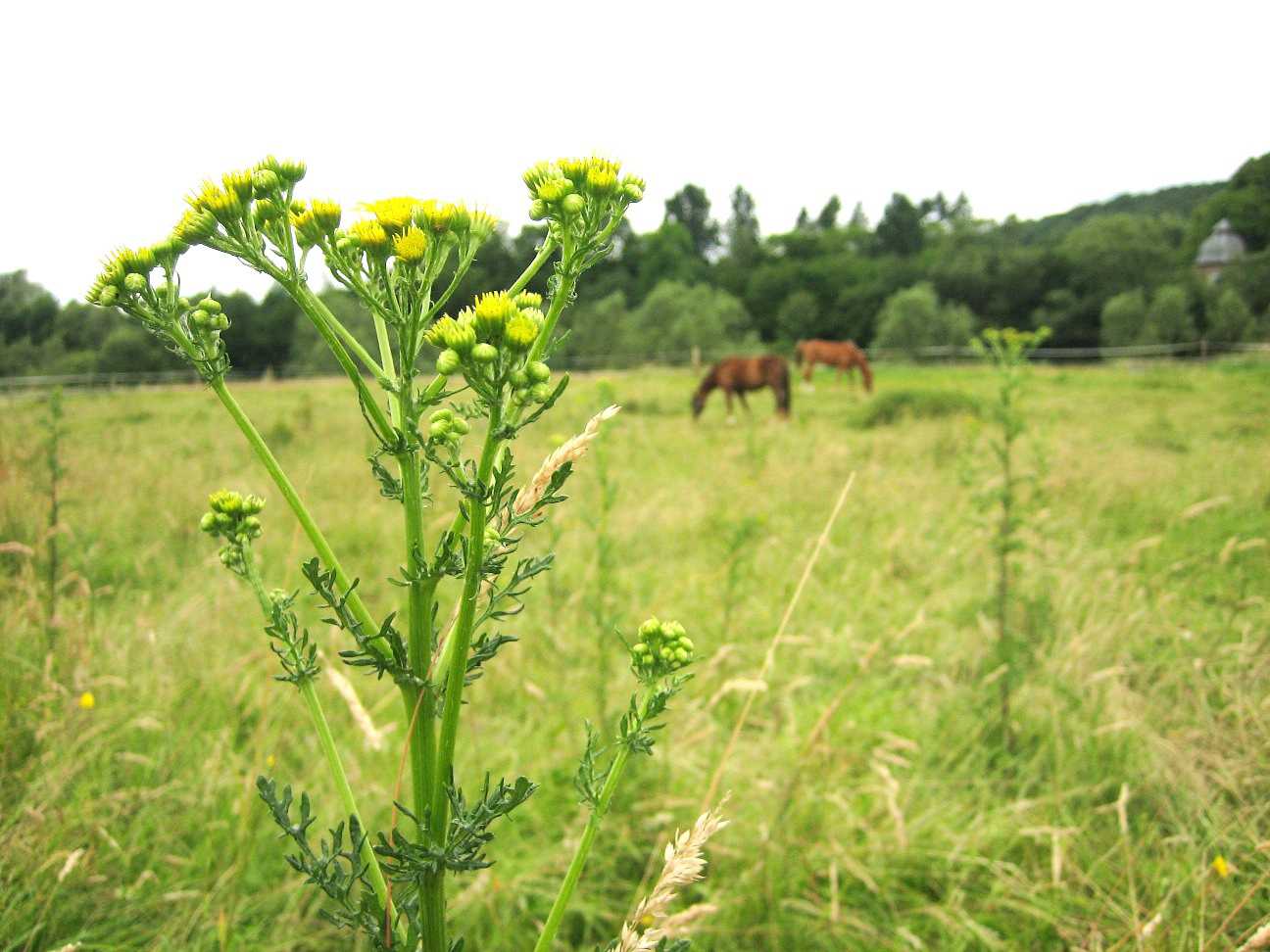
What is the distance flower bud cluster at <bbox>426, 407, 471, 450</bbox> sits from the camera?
92 centimetres

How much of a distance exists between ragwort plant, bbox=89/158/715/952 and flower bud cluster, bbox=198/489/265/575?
0.07 metres

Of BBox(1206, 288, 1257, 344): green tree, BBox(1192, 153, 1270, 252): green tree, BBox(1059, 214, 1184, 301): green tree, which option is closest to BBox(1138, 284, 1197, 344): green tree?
BBox(1206, 288, 1257, 344): green tree

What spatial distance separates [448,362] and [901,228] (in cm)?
11443

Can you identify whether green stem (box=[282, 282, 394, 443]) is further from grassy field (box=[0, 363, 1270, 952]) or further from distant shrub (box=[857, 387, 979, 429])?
distant shrub (box=[857, 387, 979, 429])

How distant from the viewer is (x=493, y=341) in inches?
34.6

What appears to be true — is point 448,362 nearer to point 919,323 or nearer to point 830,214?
point 919,323

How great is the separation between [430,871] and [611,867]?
2272mm

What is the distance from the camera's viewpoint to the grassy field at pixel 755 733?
244 cm

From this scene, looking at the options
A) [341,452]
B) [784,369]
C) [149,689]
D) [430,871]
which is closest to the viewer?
[430,871]

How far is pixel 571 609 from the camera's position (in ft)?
16.9

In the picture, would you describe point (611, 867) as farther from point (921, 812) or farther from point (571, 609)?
point (571, 609)

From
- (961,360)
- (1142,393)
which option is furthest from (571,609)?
(961,360)

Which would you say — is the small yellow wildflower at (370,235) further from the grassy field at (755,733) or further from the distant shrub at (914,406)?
the distant shrub at (914,406)

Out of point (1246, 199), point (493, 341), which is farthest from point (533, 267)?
point (1246, 199)
